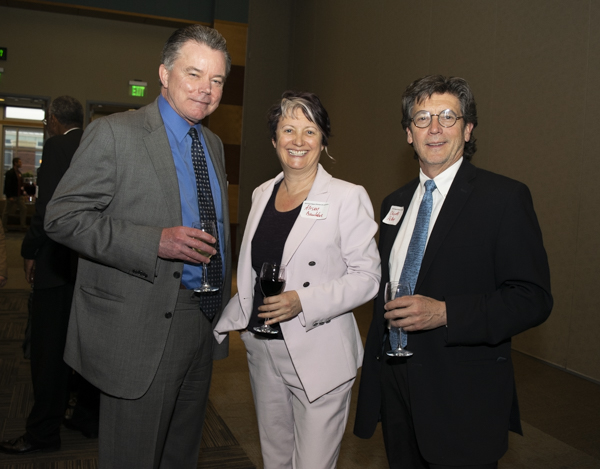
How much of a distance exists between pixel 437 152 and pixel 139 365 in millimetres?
1260

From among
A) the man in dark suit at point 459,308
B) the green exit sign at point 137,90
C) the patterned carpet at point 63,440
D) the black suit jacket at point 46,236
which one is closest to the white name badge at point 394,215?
the man in dark suit at point 459,308

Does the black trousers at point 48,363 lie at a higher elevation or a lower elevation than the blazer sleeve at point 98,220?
lower

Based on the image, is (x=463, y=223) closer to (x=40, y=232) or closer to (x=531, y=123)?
(x=40, y=232)

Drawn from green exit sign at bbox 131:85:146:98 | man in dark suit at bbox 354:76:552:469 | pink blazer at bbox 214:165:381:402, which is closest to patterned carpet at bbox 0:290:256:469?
pink blazer at bbox 214:165:381:402

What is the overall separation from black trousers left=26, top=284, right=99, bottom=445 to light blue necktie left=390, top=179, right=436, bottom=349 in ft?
6.91

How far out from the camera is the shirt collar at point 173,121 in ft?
6.48

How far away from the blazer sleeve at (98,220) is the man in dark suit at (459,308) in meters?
0.81

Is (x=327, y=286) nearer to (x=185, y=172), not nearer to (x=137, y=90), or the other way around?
(x=185, y=172)

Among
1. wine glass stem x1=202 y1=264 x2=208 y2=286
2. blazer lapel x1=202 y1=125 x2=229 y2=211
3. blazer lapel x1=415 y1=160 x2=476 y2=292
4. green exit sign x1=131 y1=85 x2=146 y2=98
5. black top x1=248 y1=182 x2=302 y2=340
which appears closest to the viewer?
blazer lapel x1=415 y1=160 x2=476 y2=292

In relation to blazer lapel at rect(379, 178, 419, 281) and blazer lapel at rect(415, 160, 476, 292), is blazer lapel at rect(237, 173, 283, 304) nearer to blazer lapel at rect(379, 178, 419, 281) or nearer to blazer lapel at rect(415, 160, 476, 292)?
blazer lapel at rect(379, 178, 419, 281)

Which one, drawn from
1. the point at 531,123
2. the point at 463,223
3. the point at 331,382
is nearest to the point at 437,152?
the point at 463,223

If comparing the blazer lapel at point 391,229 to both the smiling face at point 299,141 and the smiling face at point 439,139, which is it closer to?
the smiling face at point 439,139

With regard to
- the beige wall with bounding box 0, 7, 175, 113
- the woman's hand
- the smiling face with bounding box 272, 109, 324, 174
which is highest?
the beige wall with bounding box 0, 7, 175, 113

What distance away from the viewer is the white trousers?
1.92 meters
